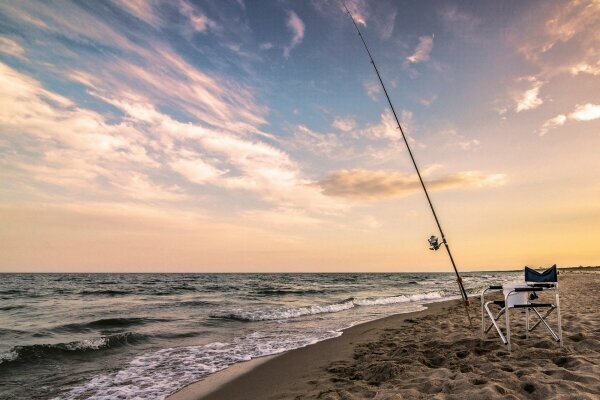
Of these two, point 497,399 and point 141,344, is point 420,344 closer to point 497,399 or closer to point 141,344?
point 497,399

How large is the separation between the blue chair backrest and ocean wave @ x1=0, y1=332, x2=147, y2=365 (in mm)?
9544

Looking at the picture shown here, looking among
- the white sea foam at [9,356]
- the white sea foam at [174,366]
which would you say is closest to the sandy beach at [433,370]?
the white sea foam at [174,366]

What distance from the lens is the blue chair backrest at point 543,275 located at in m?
5.70

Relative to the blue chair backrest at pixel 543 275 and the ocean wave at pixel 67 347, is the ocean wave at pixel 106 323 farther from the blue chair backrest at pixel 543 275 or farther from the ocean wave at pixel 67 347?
the blue chair backrest at pixel 543 275

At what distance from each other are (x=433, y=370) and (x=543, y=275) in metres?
2.48

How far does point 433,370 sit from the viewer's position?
5.03 m

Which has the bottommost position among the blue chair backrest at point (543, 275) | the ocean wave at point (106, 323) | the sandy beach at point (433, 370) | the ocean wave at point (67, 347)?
the ocean wave at point (106, 323)

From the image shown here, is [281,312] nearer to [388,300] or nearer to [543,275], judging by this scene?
[388,300]

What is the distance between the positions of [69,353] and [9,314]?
33.3ft

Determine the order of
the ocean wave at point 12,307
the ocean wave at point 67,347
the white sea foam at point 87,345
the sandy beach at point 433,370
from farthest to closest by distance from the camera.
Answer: the ocean wave at point 12,307
the white sea foam at point 87,345
the ocean wave at point 67,347
the sandy beach at point 433,370

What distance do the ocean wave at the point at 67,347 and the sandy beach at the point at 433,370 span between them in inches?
179

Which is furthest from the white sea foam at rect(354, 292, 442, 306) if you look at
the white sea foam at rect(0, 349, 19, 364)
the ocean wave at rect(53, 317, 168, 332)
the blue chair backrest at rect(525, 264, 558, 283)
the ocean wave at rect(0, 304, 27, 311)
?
the ocean wave at rect(0, 304, 27, 311)

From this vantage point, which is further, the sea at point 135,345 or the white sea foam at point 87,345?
the white sea foam at point 87,345

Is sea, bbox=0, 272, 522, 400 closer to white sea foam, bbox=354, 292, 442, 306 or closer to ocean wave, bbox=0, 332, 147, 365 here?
ocean wave, bbox=0, 332, 147, 365
